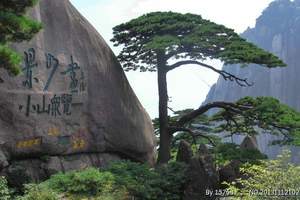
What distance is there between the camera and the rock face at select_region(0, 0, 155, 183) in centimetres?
1123

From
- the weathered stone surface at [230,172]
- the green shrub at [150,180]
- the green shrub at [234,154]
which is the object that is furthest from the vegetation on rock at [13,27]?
the green shrub at [234,154]

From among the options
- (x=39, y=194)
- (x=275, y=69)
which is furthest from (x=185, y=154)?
(x=275, y=69)

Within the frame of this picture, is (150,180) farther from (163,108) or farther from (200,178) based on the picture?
(163,108)

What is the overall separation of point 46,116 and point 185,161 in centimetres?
389

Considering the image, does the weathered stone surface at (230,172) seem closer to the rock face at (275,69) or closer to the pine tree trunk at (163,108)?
the pine tree trunk at (163,108)

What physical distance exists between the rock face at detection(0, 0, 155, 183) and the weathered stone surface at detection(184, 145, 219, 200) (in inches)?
123

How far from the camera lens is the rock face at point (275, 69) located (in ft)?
236

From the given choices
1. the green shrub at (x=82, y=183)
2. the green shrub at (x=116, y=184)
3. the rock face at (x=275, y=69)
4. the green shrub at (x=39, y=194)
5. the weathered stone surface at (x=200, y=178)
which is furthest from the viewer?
the rock face at (x=275, y=69)

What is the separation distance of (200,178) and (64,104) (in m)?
4.01

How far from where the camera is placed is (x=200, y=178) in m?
11.5

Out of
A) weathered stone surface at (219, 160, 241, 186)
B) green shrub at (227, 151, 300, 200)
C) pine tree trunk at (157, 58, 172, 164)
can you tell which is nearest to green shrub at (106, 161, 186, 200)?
weathered stone surface at (219, 160, 241, 186)

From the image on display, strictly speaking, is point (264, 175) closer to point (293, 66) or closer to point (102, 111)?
point (102, 111)

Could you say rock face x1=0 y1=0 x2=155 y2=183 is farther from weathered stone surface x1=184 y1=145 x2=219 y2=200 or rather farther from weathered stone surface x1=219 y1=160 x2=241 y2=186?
weathered stone surface x1=219 y1=160 x2=241 y2=186

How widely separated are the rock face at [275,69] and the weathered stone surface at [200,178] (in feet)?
159
